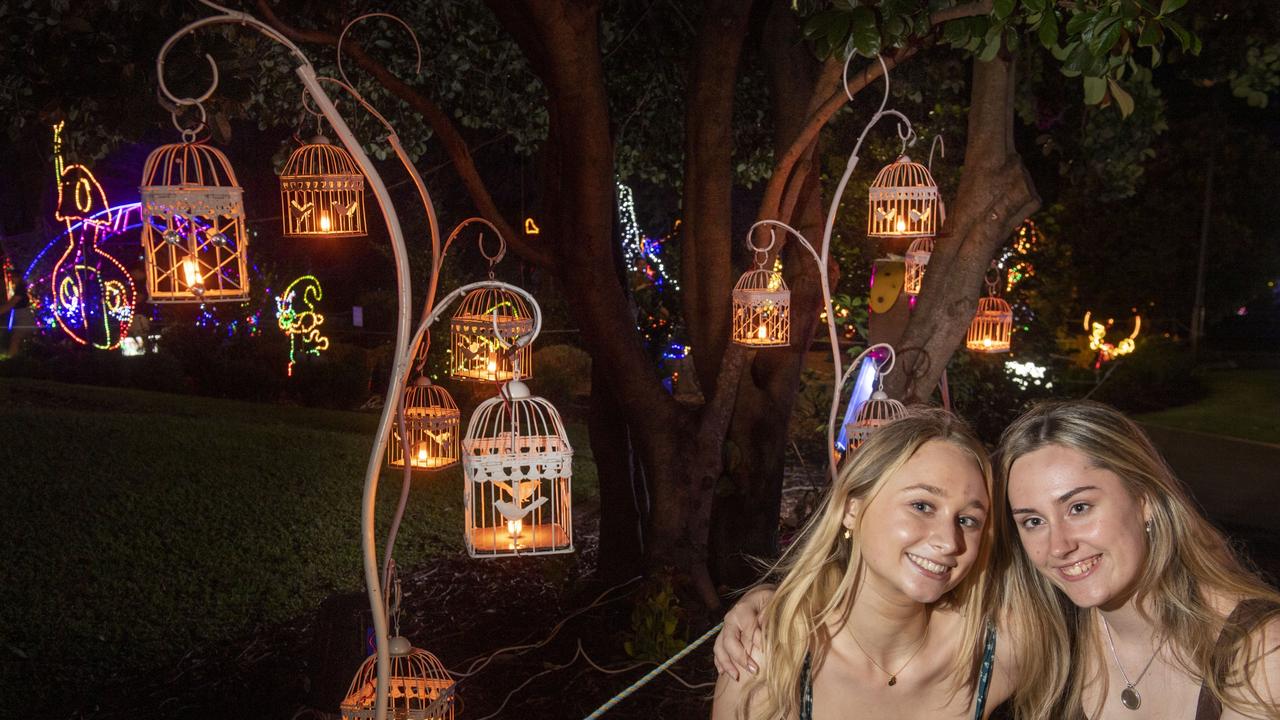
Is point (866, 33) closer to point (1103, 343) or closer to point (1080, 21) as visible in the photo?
point (1080, 21)

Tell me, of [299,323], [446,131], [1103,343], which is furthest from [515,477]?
[1103,343]

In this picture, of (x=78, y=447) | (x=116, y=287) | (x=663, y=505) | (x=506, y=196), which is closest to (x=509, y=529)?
(x=663, y=505)

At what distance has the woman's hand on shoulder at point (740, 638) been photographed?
116 inches

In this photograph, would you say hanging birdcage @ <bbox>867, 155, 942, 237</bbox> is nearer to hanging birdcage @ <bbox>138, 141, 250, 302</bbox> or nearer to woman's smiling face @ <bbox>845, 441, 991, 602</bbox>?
woman's smiling face @ <bbox>845, 441, 991, 602</bbox>

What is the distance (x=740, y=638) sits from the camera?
9.85ft

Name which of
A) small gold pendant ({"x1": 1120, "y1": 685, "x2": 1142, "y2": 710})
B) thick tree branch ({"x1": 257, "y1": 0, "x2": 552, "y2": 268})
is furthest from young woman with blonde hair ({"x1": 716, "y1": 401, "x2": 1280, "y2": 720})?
thick tree branch ({"x1": 257, "y1": 0, "x2": 552, "y2": 268})

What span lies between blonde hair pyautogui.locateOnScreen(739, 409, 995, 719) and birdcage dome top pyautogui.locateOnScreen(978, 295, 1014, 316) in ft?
17.5

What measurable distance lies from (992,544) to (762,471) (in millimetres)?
3804

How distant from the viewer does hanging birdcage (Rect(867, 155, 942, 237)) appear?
5.69 m

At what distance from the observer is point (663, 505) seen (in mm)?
6211

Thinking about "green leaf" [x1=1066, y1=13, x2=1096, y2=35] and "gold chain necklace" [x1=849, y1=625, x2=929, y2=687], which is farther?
"green leaf" [x1=1066, y1=13, x2=1096, y2=35]

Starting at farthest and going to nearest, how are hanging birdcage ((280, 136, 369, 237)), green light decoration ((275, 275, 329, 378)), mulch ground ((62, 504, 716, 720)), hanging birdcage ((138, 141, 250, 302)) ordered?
1. green light decoration ((275, 275, 329, 378))
2. mulch ground ((62, 504, 716, 720))
3. hanging birdcage ((280, 136, 369, 237))
4. hanging birdcage ((138, 141, 250, 302))

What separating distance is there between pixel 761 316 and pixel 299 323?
423 inches

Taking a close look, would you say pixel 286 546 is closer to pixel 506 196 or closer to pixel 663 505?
pixel 663 505
